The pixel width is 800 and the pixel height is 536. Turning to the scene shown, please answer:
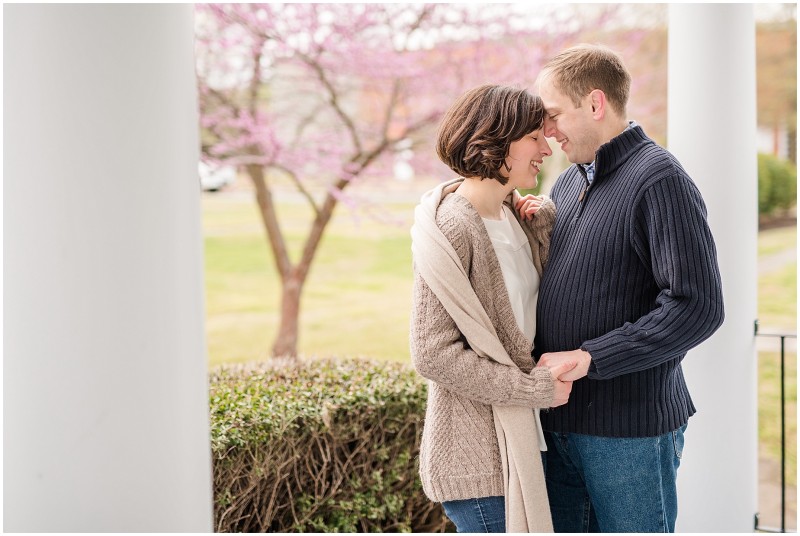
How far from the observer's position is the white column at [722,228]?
2645 mm

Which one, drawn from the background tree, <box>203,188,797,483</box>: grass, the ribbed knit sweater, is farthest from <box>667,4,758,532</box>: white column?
the background tree

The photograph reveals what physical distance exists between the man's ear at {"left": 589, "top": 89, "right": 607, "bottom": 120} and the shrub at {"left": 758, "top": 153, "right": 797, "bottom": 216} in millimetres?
7135

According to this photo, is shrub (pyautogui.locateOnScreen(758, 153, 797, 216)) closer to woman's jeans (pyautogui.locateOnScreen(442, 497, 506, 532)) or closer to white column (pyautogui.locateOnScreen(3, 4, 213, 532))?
woman's jeans (pyautogui.locateOnScreen(442, 497, 506, 532))

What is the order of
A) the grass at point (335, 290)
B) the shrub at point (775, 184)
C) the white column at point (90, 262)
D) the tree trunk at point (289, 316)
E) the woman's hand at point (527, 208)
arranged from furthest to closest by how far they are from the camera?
the shrub at point (775, 184)
the grass at point (335, 290)
the tree trunk at point (289, 316)
the woman's hand at point (527, 208)
the white column at point (90, 262)

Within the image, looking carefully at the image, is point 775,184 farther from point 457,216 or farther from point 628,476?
point 457,216

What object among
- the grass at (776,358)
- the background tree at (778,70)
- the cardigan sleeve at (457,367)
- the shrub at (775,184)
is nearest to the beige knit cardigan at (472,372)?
the cardigan sleeve at (457,367)

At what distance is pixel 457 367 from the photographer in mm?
1761

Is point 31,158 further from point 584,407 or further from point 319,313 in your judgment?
point 319,313

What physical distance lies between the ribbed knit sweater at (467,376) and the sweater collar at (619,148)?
36 centimetres

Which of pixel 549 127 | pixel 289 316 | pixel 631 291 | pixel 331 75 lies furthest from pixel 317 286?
pixel 631 291

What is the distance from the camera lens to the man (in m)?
1.75

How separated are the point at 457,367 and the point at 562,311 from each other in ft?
1.05

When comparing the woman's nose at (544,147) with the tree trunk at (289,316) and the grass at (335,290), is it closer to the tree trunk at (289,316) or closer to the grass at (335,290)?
the tree trunk at (289,316)

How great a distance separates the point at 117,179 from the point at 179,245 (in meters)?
0.19
